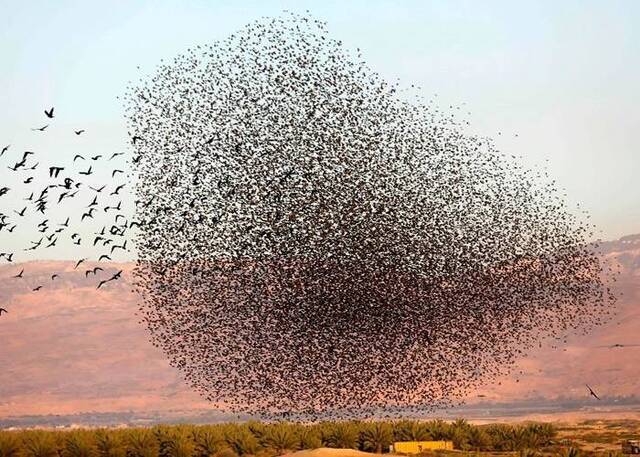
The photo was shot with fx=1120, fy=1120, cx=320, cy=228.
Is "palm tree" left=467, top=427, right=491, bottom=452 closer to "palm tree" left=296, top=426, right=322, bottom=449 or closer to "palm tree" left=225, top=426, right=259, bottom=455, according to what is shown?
"palm tree" left=296, top=426, right=322, bottom=449

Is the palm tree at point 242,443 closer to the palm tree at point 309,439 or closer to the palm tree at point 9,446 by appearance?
the palm tree at point 309,439

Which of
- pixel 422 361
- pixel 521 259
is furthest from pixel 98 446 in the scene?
pixel 521 259

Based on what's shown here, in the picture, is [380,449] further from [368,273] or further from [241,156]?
[241,156]

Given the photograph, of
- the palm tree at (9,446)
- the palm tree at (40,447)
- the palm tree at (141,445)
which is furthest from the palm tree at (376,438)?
the palm tree at (9,446)

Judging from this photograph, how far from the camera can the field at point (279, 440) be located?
41.3m

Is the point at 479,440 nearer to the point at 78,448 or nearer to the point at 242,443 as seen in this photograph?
the point at 242,443

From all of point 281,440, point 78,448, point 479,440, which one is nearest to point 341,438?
point 281,440

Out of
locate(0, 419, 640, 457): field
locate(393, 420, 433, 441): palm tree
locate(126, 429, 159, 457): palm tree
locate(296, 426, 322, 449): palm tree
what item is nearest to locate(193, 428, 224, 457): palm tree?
locate(0, 419, 640, 457): field

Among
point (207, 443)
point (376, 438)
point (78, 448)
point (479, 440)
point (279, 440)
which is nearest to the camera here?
point (78, 448)

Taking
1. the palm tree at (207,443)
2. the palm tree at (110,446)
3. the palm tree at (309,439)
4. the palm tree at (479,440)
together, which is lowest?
the palm tree at (479,440)

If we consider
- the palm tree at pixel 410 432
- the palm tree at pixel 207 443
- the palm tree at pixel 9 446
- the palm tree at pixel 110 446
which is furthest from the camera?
the palm tree at pixel 410 432

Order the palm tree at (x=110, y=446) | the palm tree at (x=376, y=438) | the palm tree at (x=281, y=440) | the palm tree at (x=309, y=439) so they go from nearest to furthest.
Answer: the palm tree at (x=110, y=446) < the palm tree at (x=281, y=440) < the palm tree at (x=309, y=439) < the palm tree at (x=376, y=438)

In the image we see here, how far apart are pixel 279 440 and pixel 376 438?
386 cm

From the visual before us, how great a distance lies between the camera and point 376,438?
44.2 metres
